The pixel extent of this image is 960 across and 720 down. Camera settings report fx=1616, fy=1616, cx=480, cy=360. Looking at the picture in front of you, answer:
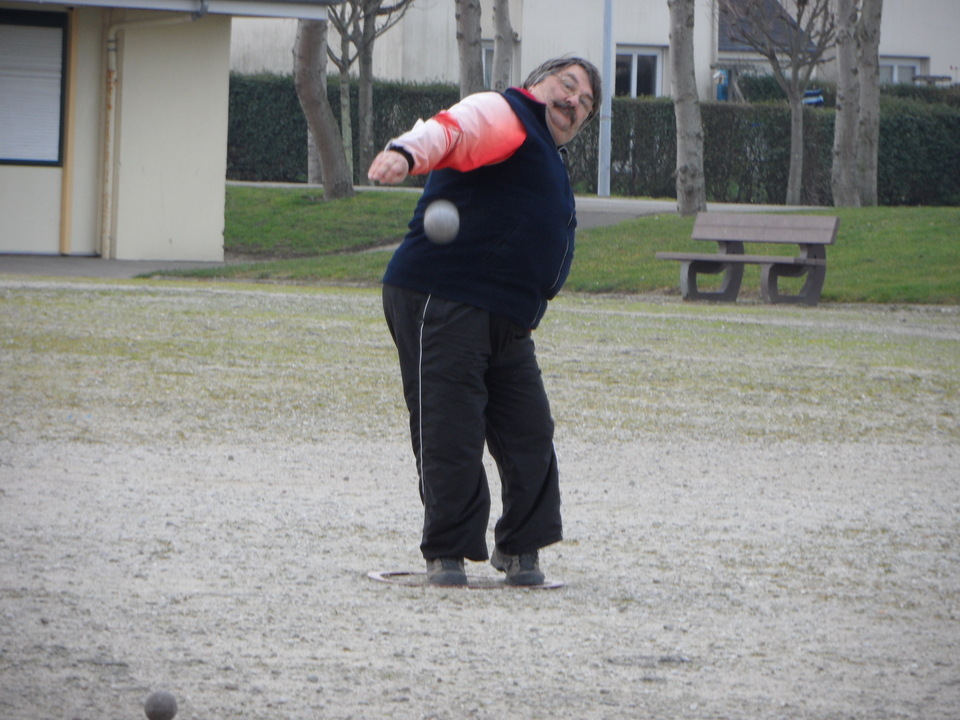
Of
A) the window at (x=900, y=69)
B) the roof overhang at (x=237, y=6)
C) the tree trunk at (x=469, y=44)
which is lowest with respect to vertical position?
the roof overhang at (x=237, y=6)

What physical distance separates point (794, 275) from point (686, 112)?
742 cm

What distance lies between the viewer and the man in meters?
4.83

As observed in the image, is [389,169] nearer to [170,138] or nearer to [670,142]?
[170,138]

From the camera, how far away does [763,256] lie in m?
17.9

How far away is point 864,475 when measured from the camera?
7297mm

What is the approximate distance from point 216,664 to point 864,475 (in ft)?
13.5

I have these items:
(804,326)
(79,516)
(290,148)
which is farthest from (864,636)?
(290,148)

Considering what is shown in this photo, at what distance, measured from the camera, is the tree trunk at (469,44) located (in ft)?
81.1

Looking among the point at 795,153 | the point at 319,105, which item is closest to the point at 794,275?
the point at 319,105

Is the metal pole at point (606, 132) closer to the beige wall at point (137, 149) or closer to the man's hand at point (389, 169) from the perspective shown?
the beige wall at point (137, 149)

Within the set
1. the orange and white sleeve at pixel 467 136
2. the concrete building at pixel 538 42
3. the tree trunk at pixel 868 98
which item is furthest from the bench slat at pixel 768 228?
the concrete building at pixel 538 42

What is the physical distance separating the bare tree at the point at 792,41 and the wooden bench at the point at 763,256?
16.1 m

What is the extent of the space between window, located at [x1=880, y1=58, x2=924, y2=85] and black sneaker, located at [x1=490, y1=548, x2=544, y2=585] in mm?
46749

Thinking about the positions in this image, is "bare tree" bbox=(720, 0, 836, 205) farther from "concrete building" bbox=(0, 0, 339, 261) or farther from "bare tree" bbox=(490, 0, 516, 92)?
"concrete building" bbox=(0, 0, 339, 261)
